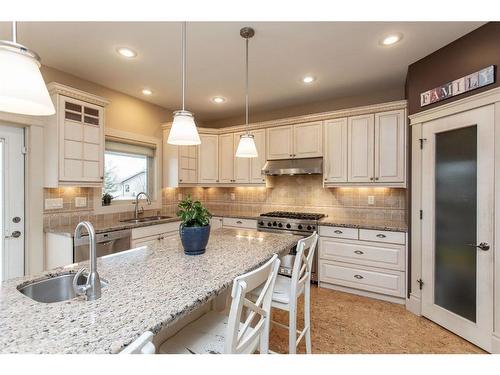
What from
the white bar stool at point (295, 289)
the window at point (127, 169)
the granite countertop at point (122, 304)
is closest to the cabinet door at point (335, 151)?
the white bar stool at point (295, 289)

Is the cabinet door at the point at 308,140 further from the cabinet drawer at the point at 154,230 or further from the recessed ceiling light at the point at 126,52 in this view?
the recessed ceiling light at the point at 126,52

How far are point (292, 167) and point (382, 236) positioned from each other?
4.97 ft

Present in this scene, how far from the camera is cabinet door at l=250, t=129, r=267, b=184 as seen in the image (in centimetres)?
410

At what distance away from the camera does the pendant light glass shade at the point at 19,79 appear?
0.83 meters

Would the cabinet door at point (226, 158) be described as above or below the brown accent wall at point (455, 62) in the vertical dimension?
below

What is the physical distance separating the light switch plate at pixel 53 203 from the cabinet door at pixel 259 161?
2.61 m

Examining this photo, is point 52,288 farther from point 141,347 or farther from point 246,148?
point 246,148

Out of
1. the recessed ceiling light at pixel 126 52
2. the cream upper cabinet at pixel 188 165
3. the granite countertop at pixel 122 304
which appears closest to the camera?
the granite countertop at pixel 122 304

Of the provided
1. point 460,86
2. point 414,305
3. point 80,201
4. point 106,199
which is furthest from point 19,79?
point 414,305

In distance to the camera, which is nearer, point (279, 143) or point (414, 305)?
point (414, 305)

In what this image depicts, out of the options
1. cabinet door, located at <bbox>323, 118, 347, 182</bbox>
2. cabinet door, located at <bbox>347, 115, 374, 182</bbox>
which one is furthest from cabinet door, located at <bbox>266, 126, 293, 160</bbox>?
cabinet door, located at <bbox>347, 115, 374, 182</bbox>

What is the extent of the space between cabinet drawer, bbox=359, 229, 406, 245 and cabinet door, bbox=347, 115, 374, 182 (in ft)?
2.27

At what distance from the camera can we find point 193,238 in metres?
1.72
